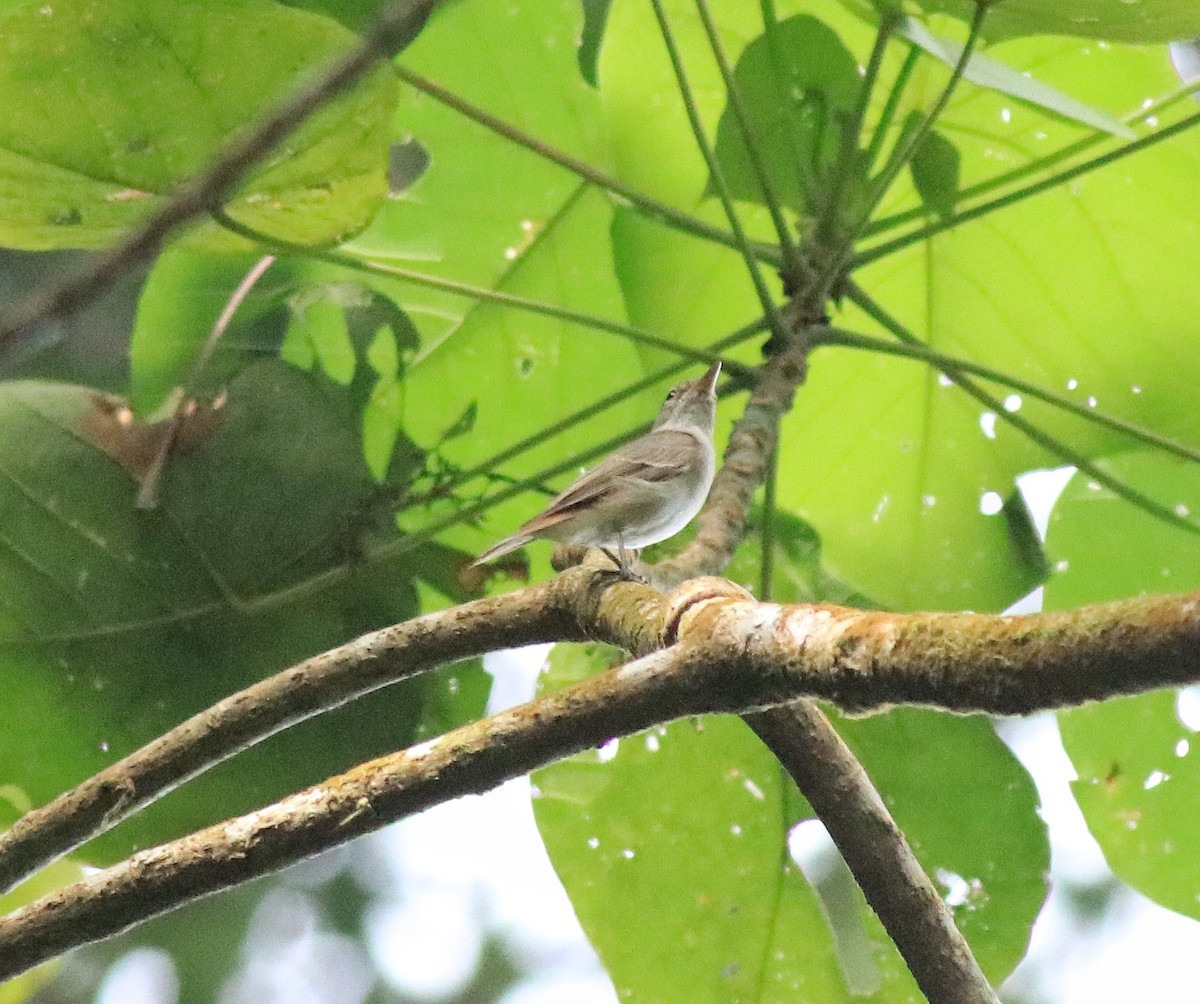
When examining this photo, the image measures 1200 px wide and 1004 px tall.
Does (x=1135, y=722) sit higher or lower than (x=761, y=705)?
lower

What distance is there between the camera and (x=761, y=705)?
877 millimetres

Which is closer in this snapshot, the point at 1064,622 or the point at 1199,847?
the point at 1064,622

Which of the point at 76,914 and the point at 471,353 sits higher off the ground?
the point at 471,353

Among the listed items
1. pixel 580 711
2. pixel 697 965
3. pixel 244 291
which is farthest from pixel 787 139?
pixel 697 965

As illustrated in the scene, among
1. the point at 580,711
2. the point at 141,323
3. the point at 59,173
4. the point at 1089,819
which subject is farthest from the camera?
the point at 141,323

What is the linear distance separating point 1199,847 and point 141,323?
1693 millimetres

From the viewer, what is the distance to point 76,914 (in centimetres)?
113

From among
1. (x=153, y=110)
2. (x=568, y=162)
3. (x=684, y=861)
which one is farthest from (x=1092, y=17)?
(x=684, y=861)

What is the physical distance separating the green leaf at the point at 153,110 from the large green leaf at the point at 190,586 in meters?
0.39

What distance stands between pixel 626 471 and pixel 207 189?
1419 millimetres

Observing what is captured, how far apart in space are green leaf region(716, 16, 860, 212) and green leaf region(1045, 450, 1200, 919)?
0.62 m

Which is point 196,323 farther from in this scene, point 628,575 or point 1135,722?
point 1135,722

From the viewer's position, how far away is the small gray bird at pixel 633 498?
5.65 ft

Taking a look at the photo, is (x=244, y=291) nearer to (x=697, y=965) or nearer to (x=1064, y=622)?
(x=697, y=965)
